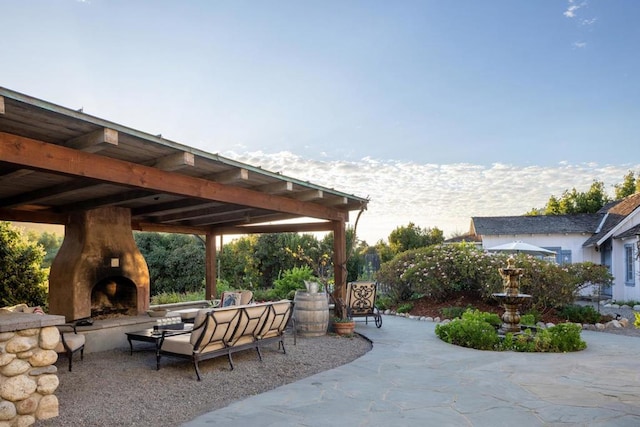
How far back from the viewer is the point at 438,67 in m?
9.76

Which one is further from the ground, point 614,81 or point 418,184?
point 614,81

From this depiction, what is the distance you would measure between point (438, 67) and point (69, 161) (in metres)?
7.76

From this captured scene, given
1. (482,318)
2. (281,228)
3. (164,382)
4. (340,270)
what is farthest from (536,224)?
(164,382)

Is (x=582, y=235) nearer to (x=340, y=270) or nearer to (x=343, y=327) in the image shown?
(x=340, y=270)

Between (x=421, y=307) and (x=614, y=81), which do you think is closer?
(x=614, y=81)

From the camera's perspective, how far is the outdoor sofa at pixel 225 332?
527cm

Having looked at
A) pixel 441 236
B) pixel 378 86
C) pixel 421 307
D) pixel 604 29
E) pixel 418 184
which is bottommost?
pixel 421 307

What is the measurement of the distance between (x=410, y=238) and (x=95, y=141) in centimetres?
1509

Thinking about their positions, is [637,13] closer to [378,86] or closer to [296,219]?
[378,86]

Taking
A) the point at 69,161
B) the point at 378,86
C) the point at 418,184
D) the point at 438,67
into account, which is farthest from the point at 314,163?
the point at 69,161

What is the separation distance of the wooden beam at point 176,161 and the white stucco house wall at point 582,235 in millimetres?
15178

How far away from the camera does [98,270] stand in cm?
777

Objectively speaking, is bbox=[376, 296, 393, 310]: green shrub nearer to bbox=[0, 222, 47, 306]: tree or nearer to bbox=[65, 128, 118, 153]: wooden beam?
bbox=[0, 222, 47, 306]: tree

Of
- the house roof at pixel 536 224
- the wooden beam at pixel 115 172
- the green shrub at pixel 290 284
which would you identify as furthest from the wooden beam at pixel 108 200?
the house roof at pixel 536 224
